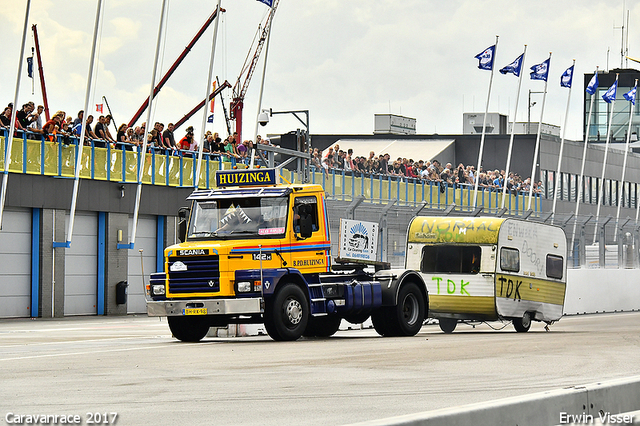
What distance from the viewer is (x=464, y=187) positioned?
161 feet

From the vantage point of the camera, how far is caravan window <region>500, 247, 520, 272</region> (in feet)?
83.9

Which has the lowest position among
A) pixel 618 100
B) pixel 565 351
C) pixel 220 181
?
pixel 565 351

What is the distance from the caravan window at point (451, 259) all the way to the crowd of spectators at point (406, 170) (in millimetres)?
11605

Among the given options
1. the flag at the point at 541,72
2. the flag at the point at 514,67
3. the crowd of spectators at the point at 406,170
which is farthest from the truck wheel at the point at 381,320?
the flag at the point at 541,72

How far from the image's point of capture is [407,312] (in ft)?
75.3

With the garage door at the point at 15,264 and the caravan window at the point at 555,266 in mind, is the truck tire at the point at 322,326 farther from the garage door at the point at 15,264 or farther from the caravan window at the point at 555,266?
the garage door at the point at 15,264

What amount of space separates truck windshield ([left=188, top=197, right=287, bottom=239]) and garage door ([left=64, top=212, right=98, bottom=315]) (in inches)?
656

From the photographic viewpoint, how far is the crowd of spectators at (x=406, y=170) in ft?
129

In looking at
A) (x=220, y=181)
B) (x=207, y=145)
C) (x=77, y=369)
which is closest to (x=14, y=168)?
(x=207, y=145)

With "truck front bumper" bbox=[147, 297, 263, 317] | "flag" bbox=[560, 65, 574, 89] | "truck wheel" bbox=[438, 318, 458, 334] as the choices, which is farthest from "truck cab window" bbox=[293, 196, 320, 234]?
"flag" bbox=[560, 65, 574, 89]

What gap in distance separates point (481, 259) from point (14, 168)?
49.1 feet

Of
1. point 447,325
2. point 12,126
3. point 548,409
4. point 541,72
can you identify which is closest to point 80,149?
point 12,126

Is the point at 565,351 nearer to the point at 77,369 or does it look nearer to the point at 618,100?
the point at 77,369

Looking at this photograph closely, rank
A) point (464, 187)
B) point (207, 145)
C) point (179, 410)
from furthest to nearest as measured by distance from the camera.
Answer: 1. point (464, 187)
2. point (207, 145)
3. point (179, 410)
